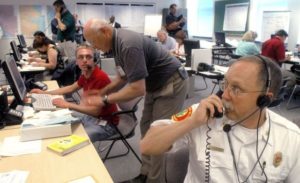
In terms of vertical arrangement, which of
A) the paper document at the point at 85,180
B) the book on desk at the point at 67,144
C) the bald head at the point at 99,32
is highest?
the bald head at the point at 99,32

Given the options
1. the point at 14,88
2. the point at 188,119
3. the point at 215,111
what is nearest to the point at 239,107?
the point at 215,111

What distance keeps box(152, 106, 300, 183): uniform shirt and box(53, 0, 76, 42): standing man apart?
5427 mm

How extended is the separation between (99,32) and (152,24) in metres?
8.58

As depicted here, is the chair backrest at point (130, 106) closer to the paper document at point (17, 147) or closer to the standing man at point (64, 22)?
the paper document at point (17, 147)

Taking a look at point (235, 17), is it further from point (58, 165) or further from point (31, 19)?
point (58, 165)

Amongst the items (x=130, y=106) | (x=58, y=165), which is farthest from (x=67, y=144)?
(x=130, y=106)

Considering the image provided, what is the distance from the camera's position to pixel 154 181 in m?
2.36

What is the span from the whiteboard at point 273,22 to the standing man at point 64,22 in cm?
505

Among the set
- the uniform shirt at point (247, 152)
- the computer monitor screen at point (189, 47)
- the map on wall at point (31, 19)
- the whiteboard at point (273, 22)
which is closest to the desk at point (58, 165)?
the uniform shirt at point (247, 152)

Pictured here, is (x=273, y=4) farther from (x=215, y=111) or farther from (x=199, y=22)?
(x=215, y=111)

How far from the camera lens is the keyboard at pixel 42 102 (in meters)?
2.36

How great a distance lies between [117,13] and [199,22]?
3.27 metres

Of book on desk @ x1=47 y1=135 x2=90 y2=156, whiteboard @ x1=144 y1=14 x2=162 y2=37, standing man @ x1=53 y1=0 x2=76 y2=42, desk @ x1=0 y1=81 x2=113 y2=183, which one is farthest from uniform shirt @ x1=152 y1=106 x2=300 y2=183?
whiteboard @ x1=144 y1=14 x2=162 y2=37

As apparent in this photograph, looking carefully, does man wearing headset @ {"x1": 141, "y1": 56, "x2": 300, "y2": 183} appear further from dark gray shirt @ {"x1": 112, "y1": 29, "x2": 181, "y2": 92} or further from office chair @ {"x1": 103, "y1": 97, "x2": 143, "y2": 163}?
office chair @ {"x1": 103, "y1": 97, "x2": 143, "y2": 163}
